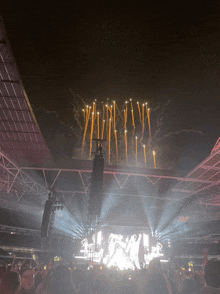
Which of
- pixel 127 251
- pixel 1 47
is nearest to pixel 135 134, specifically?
pixel 127 251

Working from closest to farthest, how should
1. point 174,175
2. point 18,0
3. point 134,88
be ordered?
point 18,0
point 174,175
point 134,88

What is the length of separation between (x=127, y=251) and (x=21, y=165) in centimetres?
1342

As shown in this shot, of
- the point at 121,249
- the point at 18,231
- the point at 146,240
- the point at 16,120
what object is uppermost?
the point at 16,120

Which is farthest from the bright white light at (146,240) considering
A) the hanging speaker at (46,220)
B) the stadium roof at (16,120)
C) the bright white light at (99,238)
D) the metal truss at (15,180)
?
the stadium roof at (16,120)

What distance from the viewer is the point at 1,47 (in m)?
6.98

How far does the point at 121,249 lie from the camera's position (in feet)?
65.4

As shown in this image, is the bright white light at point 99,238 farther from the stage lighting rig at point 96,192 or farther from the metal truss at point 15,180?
the stage lighting rig at point 96,192

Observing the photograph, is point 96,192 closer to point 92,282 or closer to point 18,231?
point 92,282

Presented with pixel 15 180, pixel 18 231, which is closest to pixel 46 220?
pixel 15 180

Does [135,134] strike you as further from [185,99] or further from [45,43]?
[45,43]

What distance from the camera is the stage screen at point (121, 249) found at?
62.9 feet

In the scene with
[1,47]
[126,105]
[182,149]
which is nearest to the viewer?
[1,47]

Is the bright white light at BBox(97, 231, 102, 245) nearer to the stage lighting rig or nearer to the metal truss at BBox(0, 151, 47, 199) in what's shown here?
the metal truss at BBox(0, 151, 47, 199)

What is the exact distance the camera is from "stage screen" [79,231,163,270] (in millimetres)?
19172
